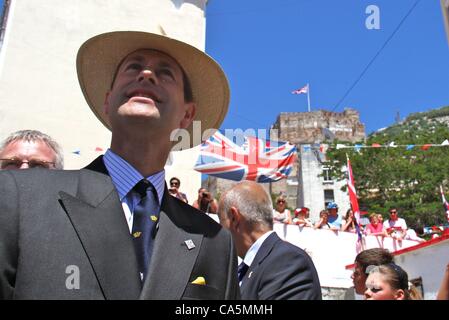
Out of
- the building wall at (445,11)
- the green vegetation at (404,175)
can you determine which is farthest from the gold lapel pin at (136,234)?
the green vegetation at (404,175)

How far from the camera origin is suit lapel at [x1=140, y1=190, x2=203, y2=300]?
5.38 feet

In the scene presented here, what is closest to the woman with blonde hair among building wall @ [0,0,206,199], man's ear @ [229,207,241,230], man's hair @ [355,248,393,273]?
man's hair @ [355,248,393,273]

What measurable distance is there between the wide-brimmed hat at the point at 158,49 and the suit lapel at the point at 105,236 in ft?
3.01

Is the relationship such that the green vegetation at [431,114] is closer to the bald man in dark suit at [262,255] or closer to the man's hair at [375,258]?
the man's hair at [375,258]

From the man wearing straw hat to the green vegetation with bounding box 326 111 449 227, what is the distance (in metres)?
31.0

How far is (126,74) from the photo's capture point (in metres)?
2.18

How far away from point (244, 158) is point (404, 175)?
993 inches

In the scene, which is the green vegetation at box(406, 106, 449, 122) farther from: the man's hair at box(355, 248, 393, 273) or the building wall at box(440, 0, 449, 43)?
the man's hair at box(355, 248, 393, 273)

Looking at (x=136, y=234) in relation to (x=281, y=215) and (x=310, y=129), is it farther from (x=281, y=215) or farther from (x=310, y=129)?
(x=310, y=129)

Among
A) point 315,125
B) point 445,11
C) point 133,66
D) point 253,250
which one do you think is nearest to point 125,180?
point 133,66

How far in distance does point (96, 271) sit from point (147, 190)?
1.78 ft

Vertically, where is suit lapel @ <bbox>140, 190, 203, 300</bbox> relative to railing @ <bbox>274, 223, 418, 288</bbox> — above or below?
below

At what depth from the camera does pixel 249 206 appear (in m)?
3.54

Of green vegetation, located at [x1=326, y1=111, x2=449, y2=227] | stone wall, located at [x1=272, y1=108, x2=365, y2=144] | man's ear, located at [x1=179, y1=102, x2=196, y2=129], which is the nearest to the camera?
man's ear, located at [x1=179, y1=102, x2=196, y2=129]
